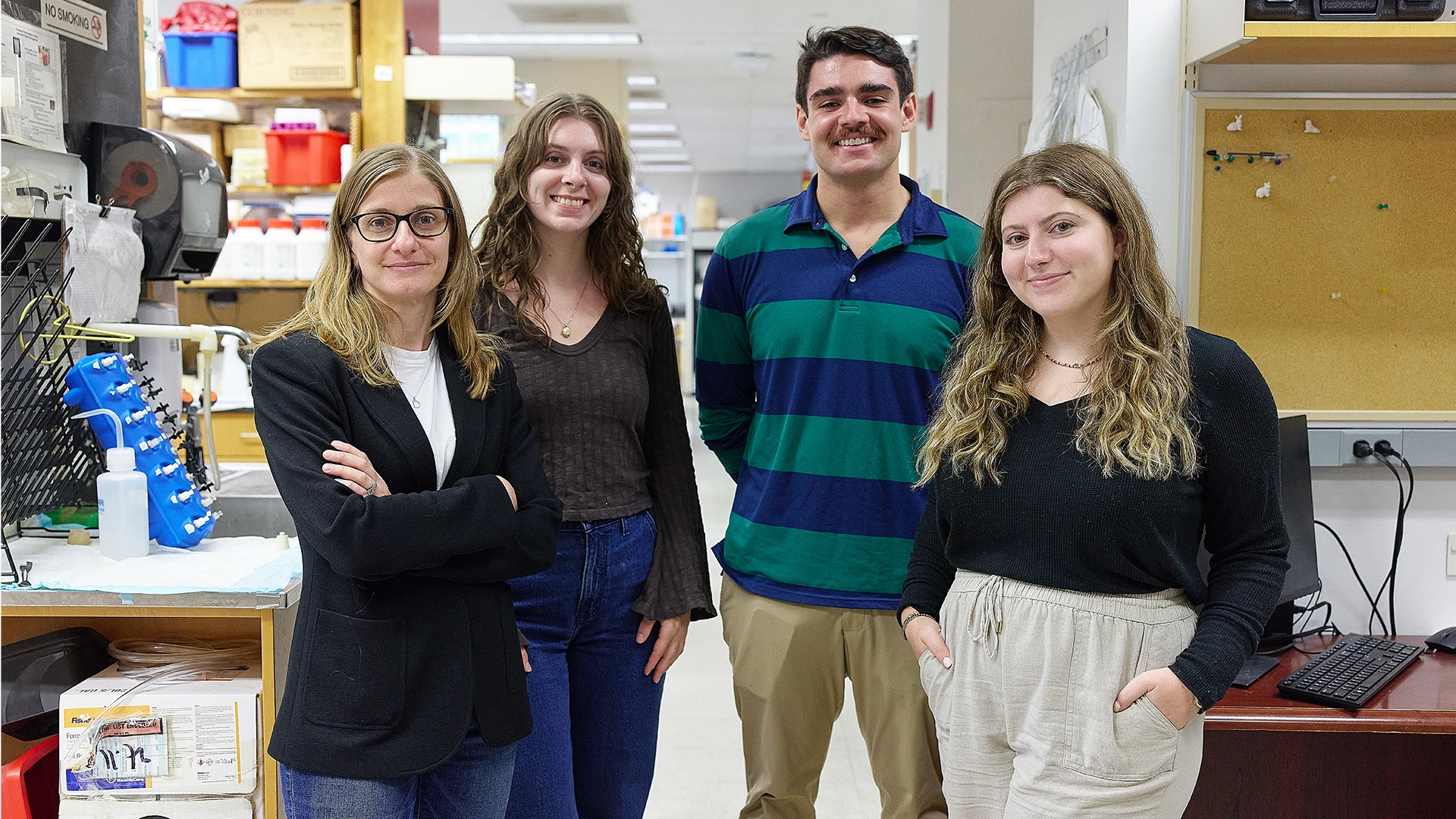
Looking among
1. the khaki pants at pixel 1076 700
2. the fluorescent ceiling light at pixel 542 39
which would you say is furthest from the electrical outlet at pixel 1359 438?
the fluorescent ceiling light at pixel 542 39

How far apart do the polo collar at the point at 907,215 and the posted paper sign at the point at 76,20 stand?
61.8 inches

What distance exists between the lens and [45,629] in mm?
2004

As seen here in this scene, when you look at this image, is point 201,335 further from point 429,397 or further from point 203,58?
point 203,58

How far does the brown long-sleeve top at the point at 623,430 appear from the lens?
1.69 metres

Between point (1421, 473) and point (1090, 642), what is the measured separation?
1470 mm

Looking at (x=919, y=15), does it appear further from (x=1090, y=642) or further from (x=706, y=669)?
(x=1090, y=642)

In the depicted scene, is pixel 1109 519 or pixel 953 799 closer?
pixel 1109 519

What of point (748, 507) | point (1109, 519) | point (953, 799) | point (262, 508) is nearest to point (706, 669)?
point (262, 508)

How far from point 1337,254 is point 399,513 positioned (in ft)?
6.62

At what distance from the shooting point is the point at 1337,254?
7.63ft

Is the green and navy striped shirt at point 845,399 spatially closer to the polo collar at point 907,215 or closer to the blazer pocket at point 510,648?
the polo collar at point 907,215

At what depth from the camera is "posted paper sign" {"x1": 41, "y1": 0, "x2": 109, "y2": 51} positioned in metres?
2.22

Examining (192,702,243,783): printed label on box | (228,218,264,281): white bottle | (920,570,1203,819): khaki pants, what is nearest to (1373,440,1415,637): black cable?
(920,570,1203,819): khaki pants

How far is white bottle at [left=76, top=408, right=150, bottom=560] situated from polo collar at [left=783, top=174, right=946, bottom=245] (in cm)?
125
